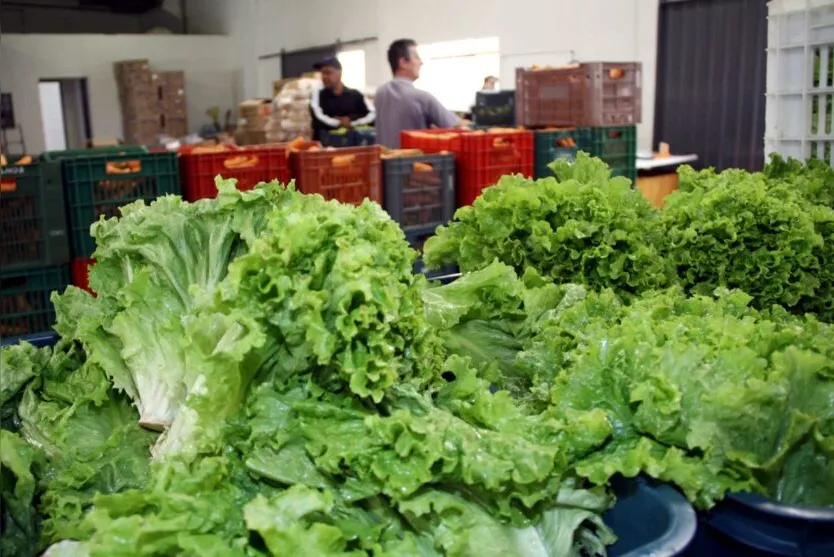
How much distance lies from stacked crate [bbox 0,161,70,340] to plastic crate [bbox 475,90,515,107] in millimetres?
4845

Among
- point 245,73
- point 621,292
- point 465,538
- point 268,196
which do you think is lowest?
point 465,538

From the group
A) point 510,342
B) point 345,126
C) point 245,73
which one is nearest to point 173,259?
point 510,342

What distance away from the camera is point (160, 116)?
1279 centimetres

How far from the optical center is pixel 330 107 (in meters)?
8.02

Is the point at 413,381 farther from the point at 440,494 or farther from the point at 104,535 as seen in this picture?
the point at 104,535

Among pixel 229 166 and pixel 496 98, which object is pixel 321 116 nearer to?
pixel 496 98

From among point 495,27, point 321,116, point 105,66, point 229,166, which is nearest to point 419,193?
point 229,166

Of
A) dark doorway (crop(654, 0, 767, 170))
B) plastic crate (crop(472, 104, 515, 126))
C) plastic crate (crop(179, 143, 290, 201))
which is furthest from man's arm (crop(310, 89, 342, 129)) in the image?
plastic crate (crop(179, 143, 290, 201))

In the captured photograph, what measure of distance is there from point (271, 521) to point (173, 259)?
66 centimetres

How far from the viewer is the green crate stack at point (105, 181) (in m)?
3.89

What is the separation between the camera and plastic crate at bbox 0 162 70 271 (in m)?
3.74

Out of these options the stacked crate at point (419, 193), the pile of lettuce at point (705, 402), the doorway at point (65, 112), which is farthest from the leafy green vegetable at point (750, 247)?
the doorway at point (65, 112)

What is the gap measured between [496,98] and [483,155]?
3.20m

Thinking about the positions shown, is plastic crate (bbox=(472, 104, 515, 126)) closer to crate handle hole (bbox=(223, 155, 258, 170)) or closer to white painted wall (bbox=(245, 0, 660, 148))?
white painted wall (bbox=(245, 0, 660, 148))
